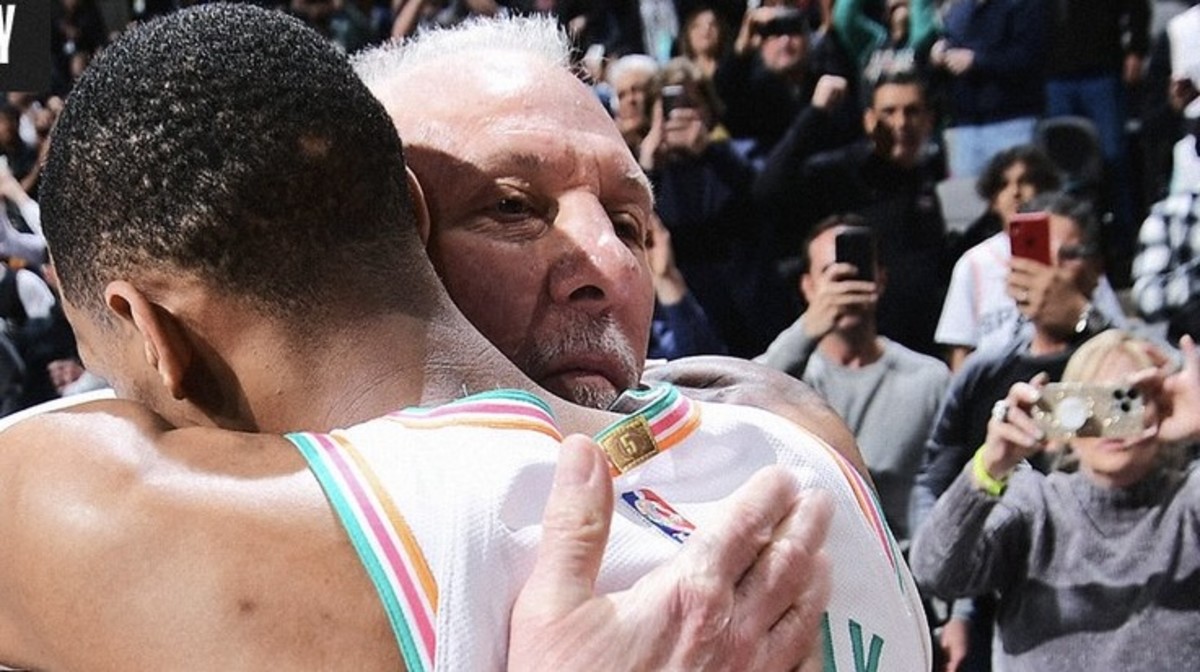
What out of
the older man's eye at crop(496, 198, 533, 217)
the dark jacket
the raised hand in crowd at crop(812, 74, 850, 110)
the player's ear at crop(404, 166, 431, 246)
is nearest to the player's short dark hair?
the player's ear at crop(404, 166, 431, 246)

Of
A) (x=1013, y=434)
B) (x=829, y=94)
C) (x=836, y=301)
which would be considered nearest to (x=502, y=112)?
(x=1013, y=434)

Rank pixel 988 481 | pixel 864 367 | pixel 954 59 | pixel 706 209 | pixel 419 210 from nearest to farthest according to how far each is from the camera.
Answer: pixel 419 210
pixel 988 481
pixel 864 367
pixel 706 209
pixel 954 59

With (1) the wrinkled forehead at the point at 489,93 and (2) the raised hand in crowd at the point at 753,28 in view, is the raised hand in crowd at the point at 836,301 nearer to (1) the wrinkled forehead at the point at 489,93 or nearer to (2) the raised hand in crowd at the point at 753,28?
(2) the raised hand in crowd at the point at 753,28

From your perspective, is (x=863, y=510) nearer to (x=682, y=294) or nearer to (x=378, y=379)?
(x=378, y=379)

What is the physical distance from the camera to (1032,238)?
4434 mm

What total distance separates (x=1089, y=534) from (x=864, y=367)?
1.10m

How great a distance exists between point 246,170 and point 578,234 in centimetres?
52

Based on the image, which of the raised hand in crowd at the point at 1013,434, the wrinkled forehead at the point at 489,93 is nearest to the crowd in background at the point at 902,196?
the raised hand in crowd at the point at 1013,434

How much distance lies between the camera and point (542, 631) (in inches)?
45.7

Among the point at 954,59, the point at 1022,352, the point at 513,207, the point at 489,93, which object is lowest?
the point at 1022,352

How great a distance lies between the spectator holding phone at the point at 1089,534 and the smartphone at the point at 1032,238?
0.60m

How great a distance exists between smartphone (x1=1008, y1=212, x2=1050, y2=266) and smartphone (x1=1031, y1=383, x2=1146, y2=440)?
0.75 meters

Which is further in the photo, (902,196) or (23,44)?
(902,196)

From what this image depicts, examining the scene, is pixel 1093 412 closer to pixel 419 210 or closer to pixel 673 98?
pixel 673 98
